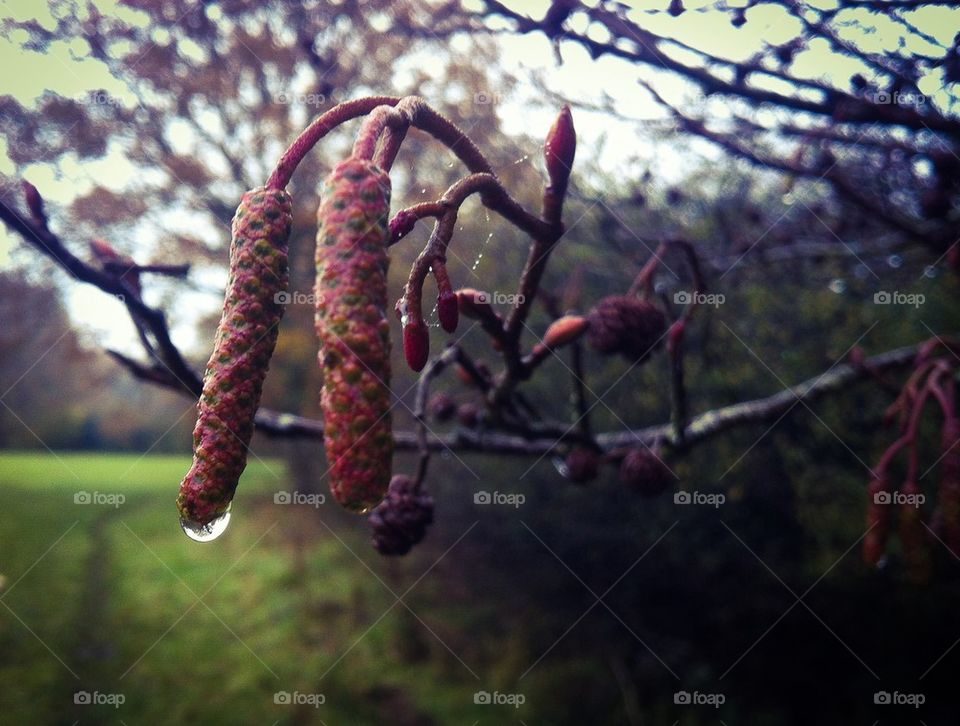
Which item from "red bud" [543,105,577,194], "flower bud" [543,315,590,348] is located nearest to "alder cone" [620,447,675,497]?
"flower bud" [543,315,590,348]

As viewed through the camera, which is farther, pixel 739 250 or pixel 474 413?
pixel 739 250

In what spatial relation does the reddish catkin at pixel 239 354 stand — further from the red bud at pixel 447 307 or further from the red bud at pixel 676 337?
the red bud at pixel 676 337

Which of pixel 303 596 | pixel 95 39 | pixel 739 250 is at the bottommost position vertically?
pixel 303 596

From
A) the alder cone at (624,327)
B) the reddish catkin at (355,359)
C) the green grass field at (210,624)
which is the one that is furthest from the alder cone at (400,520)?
the green grass field at (210,624)

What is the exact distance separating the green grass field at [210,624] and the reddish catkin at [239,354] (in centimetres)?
556

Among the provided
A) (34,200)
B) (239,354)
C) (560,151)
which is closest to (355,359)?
(239,354)

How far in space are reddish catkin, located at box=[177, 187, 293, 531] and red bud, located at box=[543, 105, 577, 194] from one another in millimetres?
489

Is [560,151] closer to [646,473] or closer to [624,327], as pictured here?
[624,327]

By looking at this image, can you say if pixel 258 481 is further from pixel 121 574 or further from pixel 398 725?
pixel 398 725

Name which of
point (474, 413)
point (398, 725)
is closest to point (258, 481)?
point (398, 725)

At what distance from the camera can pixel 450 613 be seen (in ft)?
22.4

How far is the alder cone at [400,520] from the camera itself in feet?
4.58

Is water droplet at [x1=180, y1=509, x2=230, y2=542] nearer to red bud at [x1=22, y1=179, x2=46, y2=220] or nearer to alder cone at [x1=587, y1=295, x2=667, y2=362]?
red bud at [x1=22, y1=179, x2=46, y2=220]

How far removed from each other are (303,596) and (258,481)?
5.24 meters
